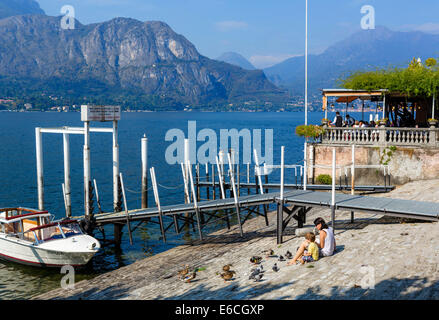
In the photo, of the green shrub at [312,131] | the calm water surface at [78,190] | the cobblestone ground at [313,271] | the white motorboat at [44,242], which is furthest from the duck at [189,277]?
the green shrub at [312,131]

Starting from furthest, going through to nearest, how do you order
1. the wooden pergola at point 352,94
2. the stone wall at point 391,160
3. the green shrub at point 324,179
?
the green shrub at point 324,179
the wooden pergola at point 352,94
the stone wall at point 391,160

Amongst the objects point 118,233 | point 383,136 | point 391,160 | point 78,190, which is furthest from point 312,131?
point 78,190

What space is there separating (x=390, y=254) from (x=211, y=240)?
35.7ft

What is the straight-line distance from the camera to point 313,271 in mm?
13109

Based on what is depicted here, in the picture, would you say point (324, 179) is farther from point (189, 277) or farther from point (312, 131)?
point (189, 277)

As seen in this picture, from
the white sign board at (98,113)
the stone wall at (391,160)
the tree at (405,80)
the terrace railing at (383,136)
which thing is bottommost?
the stone wall at (391,160)

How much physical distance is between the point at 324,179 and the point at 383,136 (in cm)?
461

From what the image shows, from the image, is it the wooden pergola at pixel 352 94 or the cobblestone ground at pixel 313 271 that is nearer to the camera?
the cobblestone ground at pixel 313 271

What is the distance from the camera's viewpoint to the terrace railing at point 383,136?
2650 cm

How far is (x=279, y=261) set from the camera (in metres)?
14.7

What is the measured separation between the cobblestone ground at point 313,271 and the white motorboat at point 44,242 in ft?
8.07

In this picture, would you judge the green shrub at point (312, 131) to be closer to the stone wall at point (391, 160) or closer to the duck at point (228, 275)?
the stone wall at point (391, 160)
